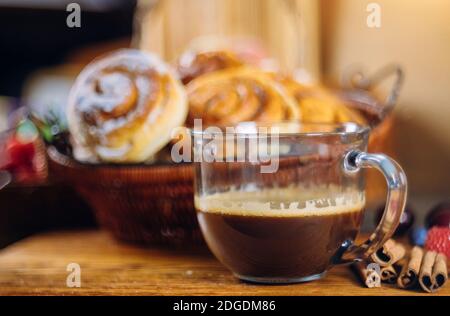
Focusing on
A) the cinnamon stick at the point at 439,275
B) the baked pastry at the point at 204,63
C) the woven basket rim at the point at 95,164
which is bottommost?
the cinnamon stick at the point at 439,275

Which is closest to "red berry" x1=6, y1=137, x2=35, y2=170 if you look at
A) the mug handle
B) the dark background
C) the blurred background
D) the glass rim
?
the blurred background

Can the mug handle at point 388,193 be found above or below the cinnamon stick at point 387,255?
above

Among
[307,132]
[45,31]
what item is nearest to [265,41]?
[45,31]

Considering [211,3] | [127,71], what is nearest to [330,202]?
[127,71]

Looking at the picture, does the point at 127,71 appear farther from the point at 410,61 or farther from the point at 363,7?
the point at 363,7

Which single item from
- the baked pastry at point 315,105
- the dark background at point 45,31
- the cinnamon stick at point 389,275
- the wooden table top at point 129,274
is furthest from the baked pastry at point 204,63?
the dark background at point 45,31

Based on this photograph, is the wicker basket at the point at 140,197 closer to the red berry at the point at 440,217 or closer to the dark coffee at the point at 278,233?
the dark coffee at the point at 278,233

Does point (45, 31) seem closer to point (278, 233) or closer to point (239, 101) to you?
point (239, 101)
